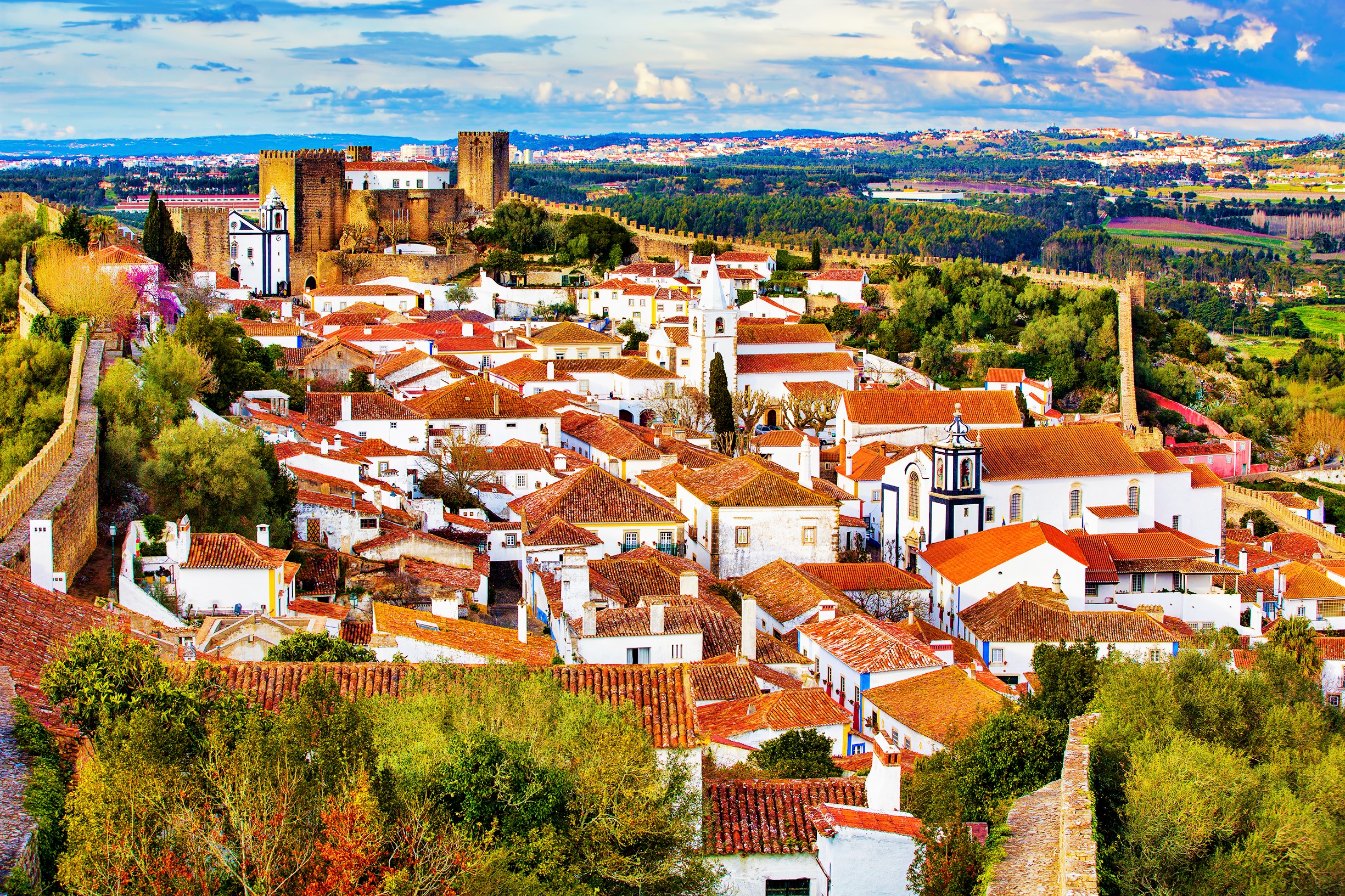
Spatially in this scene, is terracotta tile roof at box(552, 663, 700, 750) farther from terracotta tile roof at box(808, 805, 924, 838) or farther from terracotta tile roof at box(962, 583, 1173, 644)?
terracotta tile roof at box(962, 583, 1173, 644)

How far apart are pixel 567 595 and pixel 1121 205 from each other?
14412 cm

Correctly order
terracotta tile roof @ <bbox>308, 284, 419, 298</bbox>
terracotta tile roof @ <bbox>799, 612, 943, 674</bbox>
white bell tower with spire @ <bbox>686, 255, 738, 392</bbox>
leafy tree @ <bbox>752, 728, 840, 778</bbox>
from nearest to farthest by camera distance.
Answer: leafy tree @ <bbox>752, 728, 840, 778</bbox>
terracotta tile roof @ <bbox>799, 612, 943, 674</bbox>
white bell tower with spire @ <bbox>686, 255, 738, 392</bbox>
terracotta tile roof @ <bbox>308, 284, 419, 298</bbox>

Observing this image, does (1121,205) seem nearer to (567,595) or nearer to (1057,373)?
(1057,373)

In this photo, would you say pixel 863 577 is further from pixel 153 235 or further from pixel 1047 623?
pixel 153 235

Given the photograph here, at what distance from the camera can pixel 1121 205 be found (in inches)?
6024

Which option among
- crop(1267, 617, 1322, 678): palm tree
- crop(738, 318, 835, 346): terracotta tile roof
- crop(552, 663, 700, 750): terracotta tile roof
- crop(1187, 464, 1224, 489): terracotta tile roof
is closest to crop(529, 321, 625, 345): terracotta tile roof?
crop(738, 318, 835, 346): terracotta tile roof

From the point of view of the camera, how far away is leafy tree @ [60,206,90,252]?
32.9 meters

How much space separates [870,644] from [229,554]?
8425mm

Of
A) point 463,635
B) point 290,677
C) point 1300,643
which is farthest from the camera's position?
point 1300,643

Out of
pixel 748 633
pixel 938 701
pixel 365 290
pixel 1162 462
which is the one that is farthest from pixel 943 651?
pixel 365 290

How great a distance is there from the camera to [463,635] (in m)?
16.6

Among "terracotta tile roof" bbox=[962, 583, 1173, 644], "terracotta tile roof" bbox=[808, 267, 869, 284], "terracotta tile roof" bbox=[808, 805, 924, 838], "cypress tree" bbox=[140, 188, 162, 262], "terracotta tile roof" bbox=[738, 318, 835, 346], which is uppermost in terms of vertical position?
"cypress tree" bbox=[140, 188, 162, 262]

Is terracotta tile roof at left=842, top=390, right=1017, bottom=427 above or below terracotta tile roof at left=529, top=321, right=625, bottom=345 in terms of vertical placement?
below

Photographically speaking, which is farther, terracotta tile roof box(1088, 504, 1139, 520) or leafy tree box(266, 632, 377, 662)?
terracotta tile roof box(1088, 504, 1139, 520)
